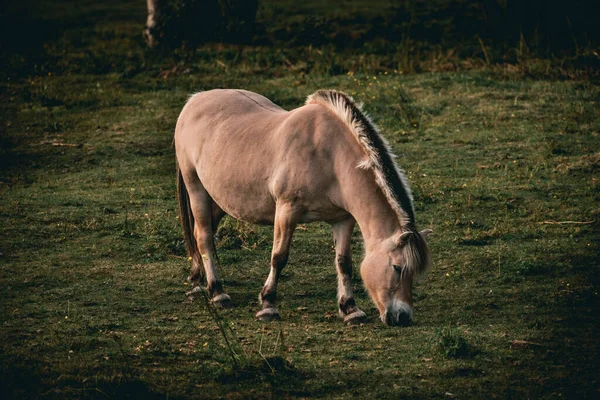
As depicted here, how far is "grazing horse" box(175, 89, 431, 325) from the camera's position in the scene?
20.1 ft

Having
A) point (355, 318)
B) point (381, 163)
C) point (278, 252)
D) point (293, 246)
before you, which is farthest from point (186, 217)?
point (381, 163)

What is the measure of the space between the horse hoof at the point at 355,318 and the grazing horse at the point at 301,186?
0.01 m

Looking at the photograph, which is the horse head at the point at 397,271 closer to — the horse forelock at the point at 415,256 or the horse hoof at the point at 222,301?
the horse forelock at the point at 415,256

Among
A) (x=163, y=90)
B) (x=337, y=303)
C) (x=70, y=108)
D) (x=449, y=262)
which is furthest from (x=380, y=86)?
(x=337, y=303)

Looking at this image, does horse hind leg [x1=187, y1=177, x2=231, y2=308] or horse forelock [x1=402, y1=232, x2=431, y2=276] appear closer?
horse forelock [x1=402, y1=232, x2=431, y2=276]

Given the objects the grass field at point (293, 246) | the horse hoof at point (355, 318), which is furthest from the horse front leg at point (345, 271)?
the grass field at point (293, 246)

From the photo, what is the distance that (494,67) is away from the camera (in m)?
15.3

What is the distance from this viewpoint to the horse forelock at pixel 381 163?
6.13 meters

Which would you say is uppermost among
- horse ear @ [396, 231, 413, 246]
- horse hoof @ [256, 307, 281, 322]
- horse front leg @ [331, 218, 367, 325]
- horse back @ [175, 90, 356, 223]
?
horse back @ [175, 90, 356, 223]

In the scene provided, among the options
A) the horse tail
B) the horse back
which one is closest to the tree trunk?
the horse back

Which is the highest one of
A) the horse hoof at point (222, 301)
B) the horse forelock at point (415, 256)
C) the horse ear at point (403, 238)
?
the horse ear at point (403, 238)

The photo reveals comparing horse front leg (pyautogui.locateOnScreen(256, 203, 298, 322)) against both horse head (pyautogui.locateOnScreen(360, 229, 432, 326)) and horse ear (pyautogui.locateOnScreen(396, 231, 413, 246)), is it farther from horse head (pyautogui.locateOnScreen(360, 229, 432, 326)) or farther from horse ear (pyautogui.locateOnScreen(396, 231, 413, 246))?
horse ear (pyautogui.locateOnScreen(396, 231, 413, 246))

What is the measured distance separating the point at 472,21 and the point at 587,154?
870 cm

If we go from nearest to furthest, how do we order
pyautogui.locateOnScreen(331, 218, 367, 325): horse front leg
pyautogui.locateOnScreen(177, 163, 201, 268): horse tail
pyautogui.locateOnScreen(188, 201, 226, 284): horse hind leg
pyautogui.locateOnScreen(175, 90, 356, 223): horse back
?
1. pyautogui.locateOnScreen(175, 90, 356, 223): horse back
2. pyautogui.locateOnScreen(331, 218, 367, 325): horse front leg
3. pyautogui.locateOnScreen(188, 201, 226, 284): horse hind leg
4. pyautogui.locateOnScreen(177, 163, 201, 268): horse tail
